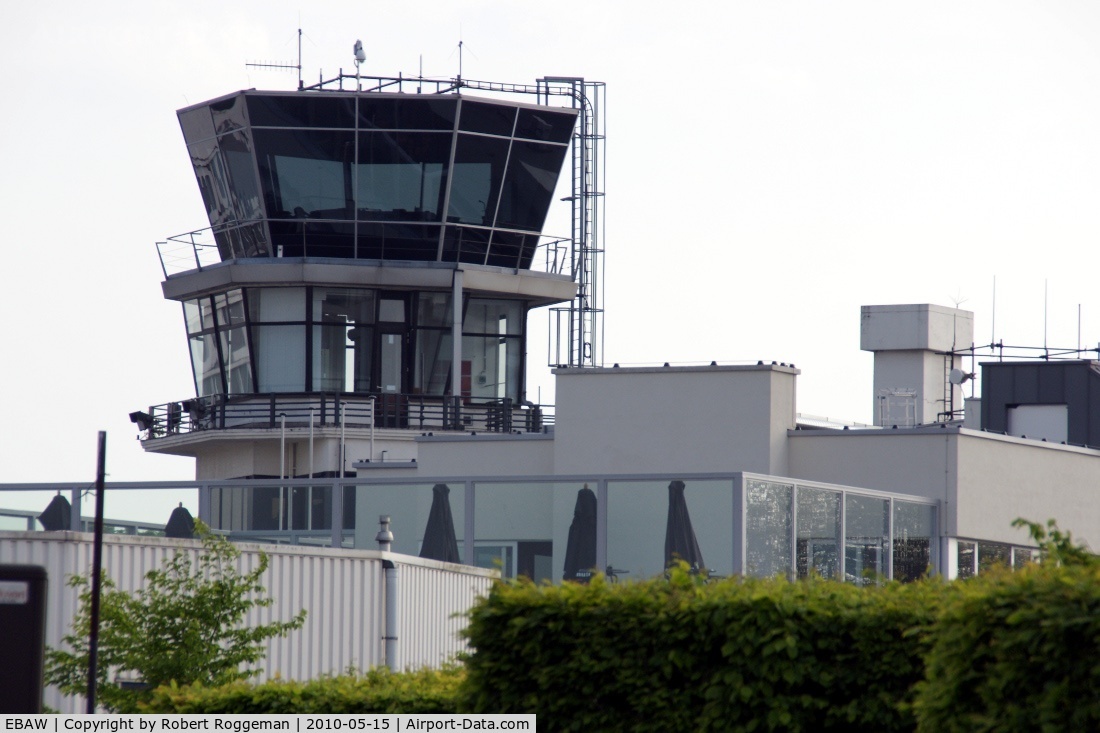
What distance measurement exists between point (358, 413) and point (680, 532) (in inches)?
1032

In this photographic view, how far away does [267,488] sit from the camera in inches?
1073

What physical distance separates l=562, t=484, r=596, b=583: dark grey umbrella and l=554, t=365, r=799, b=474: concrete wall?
7.05m

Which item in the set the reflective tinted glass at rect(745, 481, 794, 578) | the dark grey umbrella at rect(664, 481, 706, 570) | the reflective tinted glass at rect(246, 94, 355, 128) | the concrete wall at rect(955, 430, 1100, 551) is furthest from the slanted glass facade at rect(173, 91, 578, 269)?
the dark grey umbrella at rect(664, 481, 706, 570)

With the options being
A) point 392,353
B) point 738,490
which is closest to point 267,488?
point 738,490

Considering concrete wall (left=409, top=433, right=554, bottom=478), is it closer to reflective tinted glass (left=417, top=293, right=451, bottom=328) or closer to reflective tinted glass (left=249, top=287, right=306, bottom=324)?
reflective tinted glass (left=417, top=293, right=451, bottom=328)

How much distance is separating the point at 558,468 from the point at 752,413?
4047mm

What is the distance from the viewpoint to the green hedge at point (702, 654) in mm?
9195

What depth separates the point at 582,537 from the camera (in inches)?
1009

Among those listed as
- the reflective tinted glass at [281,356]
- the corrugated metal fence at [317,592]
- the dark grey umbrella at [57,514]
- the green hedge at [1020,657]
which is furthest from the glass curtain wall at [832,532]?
the reflective tinted glass at [281,356]

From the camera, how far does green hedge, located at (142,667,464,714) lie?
11055mm

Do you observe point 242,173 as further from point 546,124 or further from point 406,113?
point 546,124

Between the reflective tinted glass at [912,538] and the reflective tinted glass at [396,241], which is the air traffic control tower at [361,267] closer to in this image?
the reflective tinted glass at [396,241]

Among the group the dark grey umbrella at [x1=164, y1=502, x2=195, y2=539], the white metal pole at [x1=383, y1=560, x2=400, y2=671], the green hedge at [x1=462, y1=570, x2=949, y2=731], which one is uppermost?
the green hedge at [x1=462, y1=570, x2=949, y2=731]

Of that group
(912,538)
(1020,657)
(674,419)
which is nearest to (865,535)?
(912,538)
